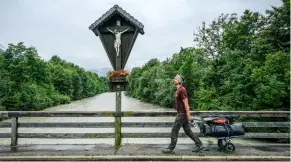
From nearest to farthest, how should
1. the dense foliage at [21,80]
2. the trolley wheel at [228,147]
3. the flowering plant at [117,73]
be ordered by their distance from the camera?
the trolley wheel at [228,147] < the flowering plant at [117,73] < the dense foliage at [21,80]

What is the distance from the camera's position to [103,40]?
31.2 feet

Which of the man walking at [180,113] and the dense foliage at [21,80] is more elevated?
the dense foliage at [21,80]

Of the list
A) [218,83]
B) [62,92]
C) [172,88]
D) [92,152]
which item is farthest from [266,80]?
[62,92]

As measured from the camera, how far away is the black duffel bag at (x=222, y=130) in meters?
7.89

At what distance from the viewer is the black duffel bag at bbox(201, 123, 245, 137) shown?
7887 mm

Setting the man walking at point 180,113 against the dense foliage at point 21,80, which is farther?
the dense foliage at point 21,80

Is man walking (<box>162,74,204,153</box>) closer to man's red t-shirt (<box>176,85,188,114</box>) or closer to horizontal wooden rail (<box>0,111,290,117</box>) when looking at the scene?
man's red t-shirt (<box>176,85,188,114</box>)

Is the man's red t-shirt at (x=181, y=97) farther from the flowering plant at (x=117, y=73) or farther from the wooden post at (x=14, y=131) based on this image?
the wooden post at (x=14, y=131)

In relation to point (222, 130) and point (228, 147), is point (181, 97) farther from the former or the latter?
point (228, 147)

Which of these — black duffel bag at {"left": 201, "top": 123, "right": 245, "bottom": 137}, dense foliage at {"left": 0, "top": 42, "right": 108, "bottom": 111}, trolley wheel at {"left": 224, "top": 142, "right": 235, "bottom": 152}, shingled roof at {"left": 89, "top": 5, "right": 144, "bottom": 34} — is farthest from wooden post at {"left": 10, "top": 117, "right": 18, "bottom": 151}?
dense foliage at {"left": 0, "top": 42, "right": 108, "bottom": 111}

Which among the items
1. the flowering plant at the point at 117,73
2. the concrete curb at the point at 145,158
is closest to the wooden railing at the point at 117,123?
the flowering plant at the point at 117,73

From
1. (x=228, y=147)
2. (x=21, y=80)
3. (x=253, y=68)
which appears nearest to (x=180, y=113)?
(x=228, y=147)

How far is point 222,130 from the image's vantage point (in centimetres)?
790

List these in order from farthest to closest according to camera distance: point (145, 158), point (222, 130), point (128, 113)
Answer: point (128, 113) < point (222, 130) < point (145, 158)
